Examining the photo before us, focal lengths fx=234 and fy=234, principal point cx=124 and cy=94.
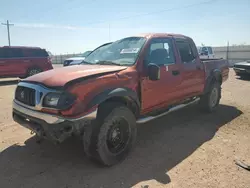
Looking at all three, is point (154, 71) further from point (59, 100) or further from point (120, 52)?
point (59, 100)

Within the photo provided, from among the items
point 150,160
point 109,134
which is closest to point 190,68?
point 150,160

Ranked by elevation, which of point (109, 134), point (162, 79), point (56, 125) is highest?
point (162, 79)

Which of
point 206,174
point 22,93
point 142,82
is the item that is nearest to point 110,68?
point 142,82

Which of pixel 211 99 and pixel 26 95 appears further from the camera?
pixel 211 99

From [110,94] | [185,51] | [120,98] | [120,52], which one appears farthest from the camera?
[185,51]

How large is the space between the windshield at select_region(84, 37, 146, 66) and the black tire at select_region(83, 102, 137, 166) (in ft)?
3.04

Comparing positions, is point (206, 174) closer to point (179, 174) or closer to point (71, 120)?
point (179, 174)

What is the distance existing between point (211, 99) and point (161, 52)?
2.71 metres

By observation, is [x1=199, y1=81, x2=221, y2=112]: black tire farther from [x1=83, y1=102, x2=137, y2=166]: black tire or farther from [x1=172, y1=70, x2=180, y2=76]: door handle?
[x1=83, y1=102, x2=137, y2=166]: black tire

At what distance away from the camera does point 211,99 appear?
20.8ft

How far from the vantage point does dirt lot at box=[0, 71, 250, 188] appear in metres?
3.07

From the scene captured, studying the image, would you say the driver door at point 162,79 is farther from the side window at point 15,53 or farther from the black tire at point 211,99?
the side window at point 15,53

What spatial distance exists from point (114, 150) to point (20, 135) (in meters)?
2.18

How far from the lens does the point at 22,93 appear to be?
11.4 ft
